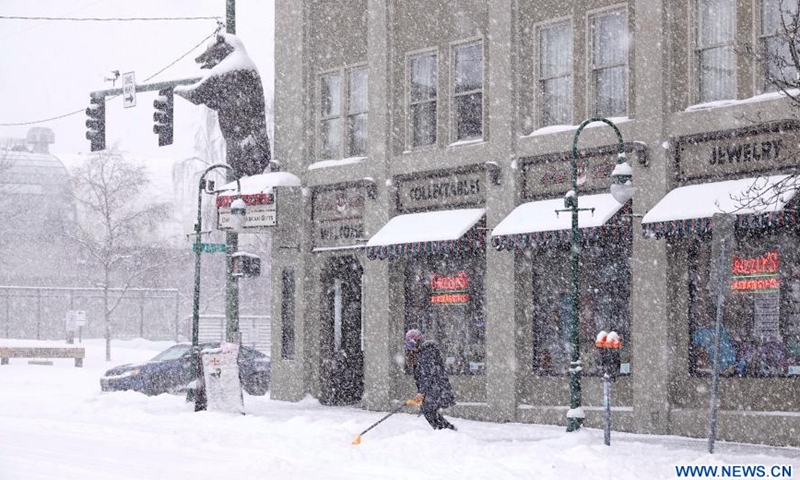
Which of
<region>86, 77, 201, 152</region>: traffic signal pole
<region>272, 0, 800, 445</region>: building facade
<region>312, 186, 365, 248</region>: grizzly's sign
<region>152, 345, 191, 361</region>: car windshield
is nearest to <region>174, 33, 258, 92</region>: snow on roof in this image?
<region>86, 77, 201, 152</region>: traffic signal pole

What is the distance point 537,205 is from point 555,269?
1.23 meters

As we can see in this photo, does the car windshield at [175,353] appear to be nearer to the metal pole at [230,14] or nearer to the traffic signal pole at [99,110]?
the traffic signal pole at [99,110]

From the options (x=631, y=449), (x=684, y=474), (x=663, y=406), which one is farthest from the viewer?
(x=663, y=406)

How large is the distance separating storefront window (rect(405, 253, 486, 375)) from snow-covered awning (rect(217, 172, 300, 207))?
12.0 ft

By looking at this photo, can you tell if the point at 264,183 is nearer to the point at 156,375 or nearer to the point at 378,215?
the point at 378,215

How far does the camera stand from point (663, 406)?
1870cm

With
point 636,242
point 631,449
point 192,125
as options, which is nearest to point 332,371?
point 636,242

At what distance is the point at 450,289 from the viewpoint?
23125 mm

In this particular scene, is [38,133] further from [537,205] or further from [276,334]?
[537,205]

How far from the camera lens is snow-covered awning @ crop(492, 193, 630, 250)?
19.2 meters

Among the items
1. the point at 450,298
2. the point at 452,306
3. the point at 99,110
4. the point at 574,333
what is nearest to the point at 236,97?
the point at 99,110

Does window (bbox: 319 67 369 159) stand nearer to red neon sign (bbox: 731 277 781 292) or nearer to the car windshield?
the car windshield

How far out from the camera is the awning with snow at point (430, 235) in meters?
21.6

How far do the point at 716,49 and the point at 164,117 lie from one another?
12177 millimetres
